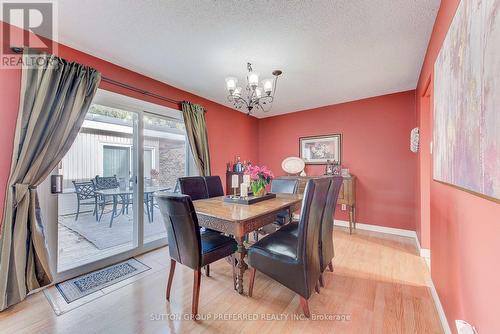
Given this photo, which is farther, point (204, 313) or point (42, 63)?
point (42, 63)

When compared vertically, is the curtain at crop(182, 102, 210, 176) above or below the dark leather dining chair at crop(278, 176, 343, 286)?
above

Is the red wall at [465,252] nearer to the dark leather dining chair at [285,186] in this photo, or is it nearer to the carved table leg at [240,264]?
the carved table leg at [240,264]

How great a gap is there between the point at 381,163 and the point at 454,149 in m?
2.76

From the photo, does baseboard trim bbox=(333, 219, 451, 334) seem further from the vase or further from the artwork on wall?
the vase

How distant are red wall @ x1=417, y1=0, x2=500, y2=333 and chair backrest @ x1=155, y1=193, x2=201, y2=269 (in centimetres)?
155

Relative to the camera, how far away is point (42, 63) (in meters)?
1.86

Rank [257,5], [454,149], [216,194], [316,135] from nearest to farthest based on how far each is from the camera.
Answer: [454,149], [257,5], [216,194], [316,135]

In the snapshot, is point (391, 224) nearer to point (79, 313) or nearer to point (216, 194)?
point (216, 194)

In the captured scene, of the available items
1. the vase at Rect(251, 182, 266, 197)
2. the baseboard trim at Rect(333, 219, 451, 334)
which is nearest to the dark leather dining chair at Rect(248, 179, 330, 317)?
the vase at Rect(251, 182, 266, 197)

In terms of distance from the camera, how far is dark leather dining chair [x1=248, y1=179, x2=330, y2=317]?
4.97 ft

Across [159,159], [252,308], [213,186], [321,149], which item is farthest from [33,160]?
[321,149]

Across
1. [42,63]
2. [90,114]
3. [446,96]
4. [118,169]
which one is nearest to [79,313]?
[118,169]

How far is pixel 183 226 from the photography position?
1.55m

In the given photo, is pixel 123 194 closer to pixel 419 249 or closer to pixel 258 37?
pixel 258 37
